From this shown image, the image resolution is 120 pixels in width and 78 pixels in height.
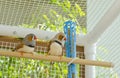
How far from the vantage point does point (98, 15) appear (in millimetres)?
1894

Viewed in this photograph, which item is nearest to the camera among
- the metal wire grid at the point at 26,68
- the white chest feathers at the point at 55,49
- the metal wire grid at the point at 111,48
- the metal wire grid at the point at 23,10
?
the white chest feathers at the point at 55,49

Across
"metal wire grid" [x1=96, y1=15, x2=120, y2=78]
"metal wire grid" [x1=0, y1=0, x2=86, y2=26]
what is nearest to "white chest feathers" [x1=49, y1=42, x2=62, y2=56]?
"metal wire grid" [x1=96, y1=15, x2=120, y2=78]

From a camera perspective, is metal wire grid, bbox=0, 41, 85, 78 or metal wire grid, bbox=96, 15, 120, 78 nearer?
metal wire grid, bbox=0, 41, 85, 78

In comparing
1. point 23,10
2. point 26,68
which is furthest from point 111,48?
point 26,68

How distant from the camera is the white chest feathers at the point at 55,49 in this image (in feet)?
4.74

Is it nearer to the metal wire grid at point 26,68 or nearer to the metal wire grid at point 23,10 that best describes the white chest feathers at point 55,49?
the metal wire grid at point 26,68

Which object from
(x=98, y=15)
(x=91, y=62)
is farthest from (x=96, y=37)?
(x=98, y=15)

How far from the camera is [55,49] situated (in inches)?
56.9

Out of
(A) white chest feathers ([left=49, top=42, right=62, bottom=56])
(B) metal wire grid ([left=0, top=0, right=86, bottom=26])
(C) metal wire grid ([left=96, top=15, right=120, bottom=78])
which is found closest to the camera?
(A) white chest feathers ([left=49, top=42, right=62, bottom=56])

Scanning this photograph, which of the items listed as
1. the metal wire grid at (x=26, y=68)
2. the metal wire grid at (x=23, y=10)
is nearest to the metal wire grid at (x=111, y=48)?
A: the metal wire grid at (x=23, y=10)

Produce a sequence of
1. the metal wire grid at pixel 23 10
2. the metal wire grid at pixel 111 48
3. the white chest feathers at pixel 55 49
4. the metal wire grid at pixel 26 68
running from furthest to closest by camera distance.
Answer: the metal wire grid at pixel 23 10 < the metal wire grid at pixel 111 48 < the metal wire grid at pixel 26 68 < the white chest feathers at pixel 55 49

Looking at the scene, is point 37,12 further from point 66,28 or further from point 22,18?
point 66,28

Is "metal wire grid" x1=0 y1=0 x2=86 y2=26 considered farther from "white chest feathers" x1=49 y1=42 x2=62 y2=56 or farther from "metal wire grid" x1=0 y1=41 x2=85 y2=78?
"white chest feathers" x1=49 y1=42 x2=62 y2=56

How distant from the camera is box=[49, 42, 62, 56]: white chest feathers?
4.74ft
